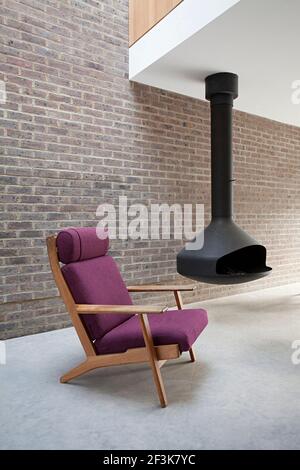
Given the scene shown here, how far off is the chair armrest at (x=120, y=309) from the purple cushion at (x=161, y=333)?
157 millimetres

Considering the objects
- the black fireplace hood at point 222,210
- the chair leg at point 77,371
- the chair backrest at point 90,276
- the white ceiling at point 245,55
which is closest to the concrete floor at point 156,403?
the chair leg at point 77,371

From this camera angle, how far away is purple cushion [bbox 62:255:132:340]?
2.41m

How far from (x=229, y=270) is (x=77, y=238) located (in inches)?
68.5

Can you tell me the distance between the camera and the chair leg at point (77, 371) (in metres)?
2.41

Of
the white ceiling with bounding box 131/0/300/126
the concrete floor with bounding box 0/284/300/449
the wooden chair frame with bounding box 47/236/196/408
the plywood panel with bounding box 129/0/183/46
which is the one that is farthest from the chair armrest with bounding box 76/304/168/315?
the plywood panel with bounding box 129/0/183/46

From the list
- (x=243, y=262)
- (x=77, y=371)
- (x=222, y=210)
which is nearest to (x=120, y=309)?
(x=77, y=371)

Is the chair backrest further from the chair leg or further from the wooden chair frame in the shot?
the chair leg

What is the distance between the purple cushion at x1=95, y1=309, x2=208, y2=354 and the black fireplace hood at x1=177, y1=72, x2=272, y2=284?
1.11m

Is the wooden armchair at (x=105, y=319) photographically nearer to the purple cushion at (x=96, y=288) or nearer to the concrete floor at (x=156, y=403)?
the purple cushion at (x=96, y=288)

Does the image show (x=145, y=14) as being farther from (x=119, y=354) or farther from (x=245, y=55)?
(x=119, y=354)

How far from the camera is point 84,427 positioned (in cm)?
193

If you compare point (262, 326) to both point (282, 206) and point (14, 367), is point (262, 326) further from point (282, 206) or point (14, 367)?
point (282, 206)

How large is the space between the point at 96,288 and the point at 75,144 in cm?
180

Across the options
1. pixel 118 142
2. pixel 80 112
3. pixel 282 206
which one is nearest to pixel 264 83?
pixel 118 142
